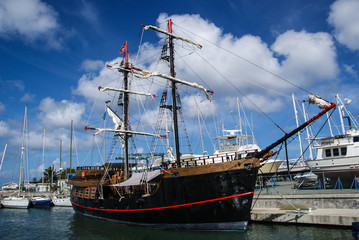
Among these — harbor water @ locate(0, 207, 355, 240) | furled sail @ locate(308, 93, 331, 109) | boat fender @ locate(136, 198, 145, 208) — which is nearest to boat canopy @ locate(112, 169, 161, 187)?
boat fender @ locate(136, 198, 145, 208)

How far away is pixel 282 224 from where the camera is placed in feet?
51.8

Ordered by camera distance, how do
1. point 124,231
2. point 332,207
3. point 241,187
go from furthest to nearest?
point 124,231 < point 332,207 < point 241,187

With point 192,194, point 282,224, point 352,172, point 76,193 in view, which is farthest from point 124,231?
point 352,172

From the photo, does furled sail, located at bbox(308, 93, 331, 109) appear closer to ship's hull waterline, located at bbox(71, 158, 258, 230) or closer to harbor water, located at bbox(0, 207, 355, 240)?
ship's hull waterline, located at bbox(71, 158, 258, 230)

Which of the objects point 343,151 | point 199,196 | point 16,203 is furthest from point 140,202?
point 16,203

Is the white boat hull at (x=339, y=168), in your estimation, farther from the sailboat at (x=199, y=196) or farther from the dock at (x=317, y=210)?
the sailboat at (x=199, y=196)

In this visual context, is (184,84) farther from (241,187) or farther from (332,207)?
(332,207)

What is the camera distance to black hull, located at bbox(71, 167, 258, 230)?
14.6 metres

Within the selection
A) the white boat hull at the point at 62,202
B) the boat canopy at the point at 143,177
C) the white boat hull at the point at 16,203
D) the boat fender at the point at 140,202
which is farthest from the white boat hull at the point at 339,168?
the white boat hull at the point at 16,203

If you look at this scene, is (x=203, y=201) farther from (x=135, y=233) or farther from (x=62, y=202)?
(x=62, y=202)

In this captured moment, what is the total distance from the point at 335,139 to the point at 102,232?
20.9 meters

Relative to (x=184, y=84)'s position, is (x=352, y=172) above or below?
below

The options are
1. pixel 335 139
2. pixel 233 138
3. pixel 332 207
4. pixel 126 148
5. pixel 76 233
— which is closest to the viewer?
pixel 332 207

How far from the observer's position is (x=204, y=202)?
49.0 ft
